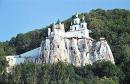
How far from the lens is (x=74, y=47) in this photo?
108ft

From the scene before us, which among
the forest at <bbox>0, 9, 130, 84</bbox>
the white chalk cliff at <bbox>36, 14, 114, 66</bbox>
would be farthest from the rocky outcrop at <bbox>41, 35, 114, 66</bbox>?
the forest at <bbox>0, 9, 130, 84</bbox>

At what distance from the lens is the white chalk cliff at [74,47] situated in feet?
104

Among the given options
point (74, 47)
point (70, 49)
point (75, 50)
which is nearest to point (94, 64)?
point (75, 50)

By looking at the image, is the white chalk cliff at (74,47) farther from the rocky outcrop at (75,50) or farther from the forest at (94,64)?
the forest at (94,64)

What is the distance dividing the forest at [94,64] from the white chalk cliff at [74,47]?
3.70 ft

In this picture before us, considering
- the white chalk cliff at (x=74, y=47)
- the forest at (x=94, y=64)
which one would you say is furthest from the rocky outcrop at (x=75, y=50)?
the forest at (x=94, y=64)

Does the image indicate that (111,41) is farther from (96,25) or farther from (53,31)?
(53,31)

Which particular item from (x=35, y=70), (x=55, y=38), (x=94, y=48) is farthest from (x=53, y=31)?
(x=35, y=70)

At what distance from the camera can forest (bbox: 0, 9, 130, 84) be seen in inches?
1061

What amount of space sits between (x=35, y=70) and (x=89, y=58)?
611cm

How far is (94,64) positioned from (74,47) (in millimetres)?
2730

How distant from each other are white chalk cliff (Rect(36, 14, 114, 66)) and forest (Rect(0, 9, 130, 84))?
44.4 inches

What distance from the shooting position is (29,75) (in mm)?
26906

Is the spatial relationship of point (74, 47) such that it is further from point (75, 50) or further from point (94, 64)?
point (94, 64)
